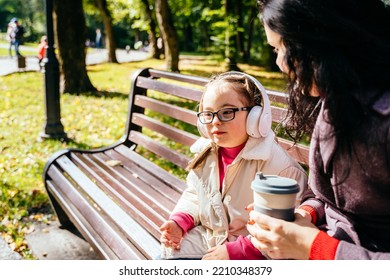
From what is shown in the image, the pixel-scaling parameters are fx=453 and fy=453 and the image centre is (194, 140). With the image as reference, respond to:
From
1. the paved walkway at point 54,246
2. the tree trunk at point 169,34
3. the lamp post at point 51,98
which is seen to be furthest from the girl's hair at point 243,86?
the tree trunk at point 169,34

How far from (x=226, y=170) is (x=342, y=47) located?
0.88 m

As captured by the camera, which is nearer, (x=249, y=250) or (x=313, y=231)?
(x=313, y=231)

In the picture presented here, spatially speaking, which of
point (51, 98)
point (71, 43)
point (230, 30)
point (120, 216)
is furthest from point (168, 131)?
point (230, 30)

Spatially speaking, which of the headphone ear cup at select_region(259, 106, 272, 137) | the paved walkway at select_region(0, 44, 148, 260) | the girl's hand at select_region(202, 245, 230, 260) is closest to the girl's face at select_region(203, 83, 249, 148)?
the headphone ear cup at select_region(259, 106, 272, 137)

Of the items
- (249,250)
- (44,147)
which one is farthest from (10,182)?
(249,250)

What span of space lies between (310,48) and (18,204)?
3.39 metres

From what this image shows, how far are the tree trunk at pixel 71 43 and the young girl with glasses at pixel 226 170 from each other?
24.8 feet

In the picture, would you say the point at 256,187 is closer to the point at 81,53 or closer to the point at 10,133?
the point at 10,133

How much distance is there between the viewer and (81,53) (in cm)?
955

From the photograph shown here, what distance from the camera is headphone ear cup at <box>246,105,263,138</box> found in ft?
6.59

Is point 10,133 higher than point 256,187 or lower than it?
lower

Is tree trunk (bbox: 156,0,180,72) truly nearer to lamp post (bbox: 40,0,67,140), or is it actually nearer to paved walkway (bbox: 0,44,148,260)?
lamp post (bbox: 40,0,67,140)

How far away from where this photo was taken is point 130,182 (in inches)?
127

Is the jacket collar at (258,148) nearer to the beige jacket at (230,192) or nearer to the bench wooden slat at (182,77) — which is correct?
the beige jacket at (230,192)
